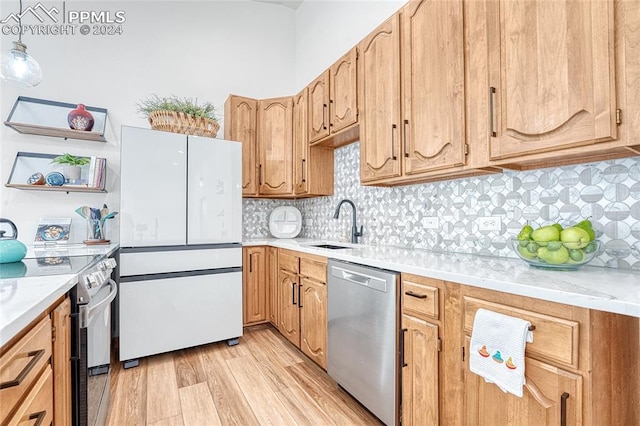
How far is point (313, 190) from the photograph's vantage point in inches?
115

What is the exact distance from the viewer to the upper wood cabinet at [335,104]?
7.39 ft

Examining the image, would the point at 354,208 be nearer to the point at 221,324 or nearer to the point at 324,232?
the point at 324,232

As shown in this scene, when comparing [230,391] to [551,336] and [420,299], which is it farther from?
[551,336]

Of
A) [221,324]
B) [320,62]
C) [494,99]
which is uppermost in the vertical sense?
[320,62]

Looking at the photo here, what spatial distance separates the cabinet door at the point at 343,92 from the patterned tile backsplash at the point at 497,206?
379mm

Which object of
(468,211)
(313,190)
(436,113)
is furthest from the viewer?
(313,190)

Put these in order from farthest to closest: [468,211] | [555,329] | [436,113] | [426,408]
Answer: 1. [468,211]
2. [436,113]
3. [426,408]
4. [555,329]

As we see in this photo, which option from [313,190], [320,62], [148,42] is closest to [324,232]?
[313,190]

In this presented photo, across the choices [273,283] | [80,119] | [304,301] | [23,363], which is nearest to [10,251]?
[23,363]

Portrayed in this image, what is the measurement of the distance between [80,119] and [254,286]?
2103 mm

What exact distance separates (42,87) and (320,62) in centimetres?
261

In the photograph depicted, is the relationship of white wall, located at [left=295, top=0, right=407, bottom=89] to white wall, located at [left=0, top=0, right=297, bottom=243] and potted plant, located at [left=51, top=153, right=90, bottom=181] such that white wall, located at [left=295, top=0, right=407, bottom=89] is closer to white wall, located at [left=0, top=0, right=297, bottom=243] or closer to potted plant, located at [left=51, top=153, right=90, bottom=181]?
white wall, located at [left=0, top=0, right=297, bottom=243]

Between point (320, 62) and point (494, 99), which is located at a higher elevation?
point (320, 62)

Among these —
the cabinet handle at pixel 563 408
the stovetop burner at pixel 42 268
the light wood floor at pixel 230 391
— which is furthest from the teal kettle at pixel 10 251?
the cabinet handle at pixel 563 408
